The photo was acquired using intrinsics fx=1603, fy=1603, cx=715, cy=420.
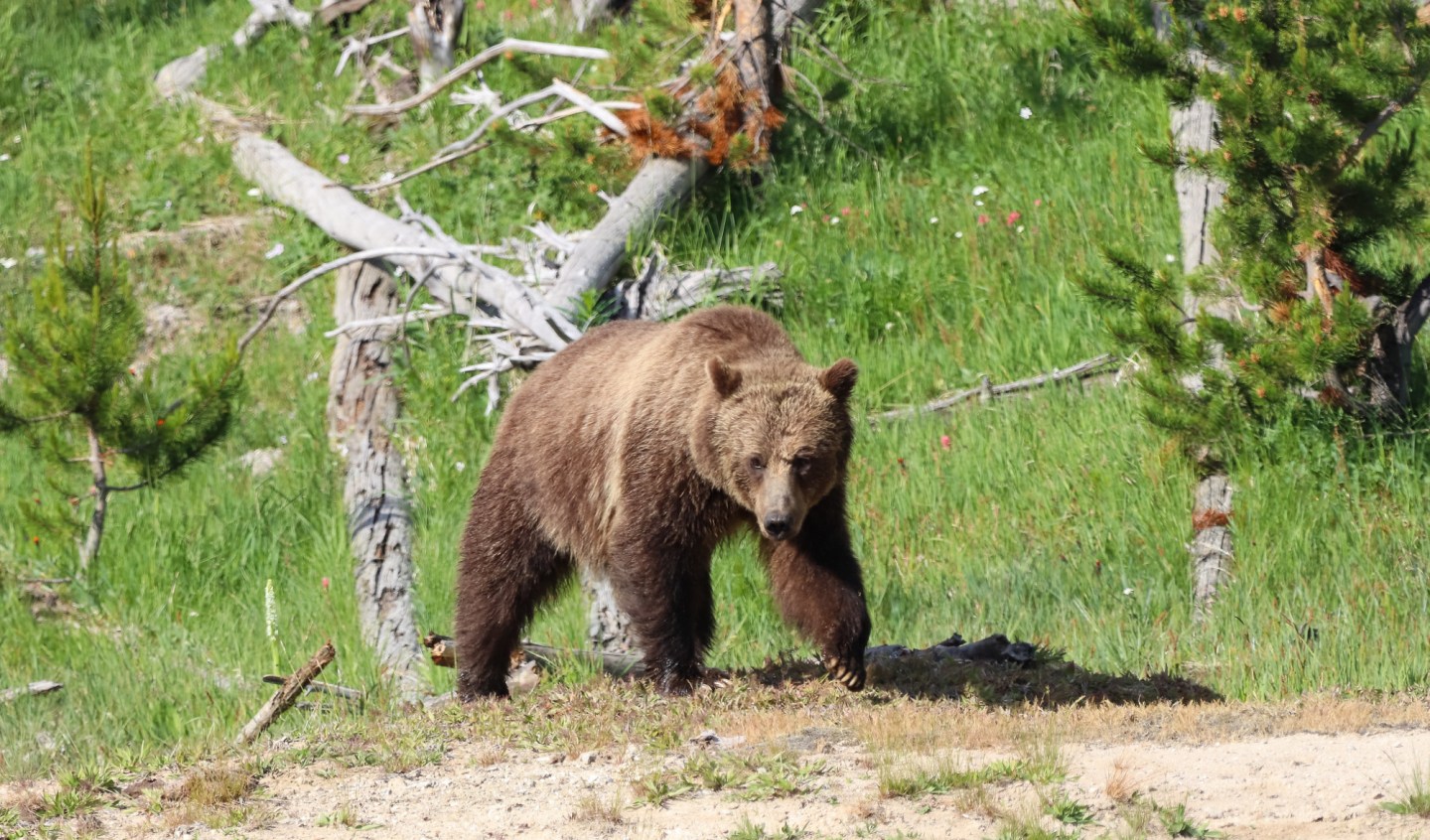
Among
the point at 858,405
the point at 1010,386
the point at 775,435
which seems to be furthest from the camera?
the point at 858,405

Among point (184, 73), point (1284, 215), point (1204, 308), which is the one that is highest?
point (184, 73)

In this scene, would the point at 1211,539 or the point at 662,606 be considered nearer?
the point at 662,606

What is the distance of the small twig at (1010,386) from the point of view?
29.1ft

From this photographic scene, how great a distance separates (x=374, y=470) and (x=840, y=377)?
14.1 ft

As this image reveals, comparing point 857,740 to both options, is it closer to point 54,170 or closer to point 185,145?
point 185,145

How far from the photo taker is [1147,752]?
473cm

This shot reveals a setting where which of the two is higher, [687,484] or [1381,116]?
[1381,116]

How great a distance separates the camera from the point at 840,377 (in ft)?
18.7

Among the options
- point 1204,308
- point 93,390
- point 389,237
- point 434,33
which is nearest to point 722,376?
point 1204,308

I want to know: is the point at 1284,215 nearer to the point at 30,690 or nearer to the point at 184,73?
the point at 30,690

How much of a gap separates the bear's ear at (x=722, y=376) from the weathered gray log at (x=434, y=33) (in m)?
7.86

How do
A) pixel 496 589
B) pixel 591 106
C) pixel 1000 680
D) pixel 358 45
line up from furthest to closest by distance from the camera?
pixel 358 45
pixel 591 106
pixel 496 589
pixel 1000 680

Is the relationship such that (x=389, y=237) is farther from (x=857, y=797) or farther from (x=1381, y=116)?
(x=857, y=797)

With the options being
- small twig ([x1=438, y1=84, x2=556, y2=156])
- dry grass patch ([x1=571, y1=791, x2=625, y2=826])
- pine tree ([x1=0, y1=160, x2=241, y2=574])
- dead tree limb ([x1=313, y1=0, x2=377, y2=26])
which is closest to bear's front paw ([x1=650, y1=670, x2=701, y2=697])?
dry grass patch ([x1=571, y1=791, x2=625, y2=826])
